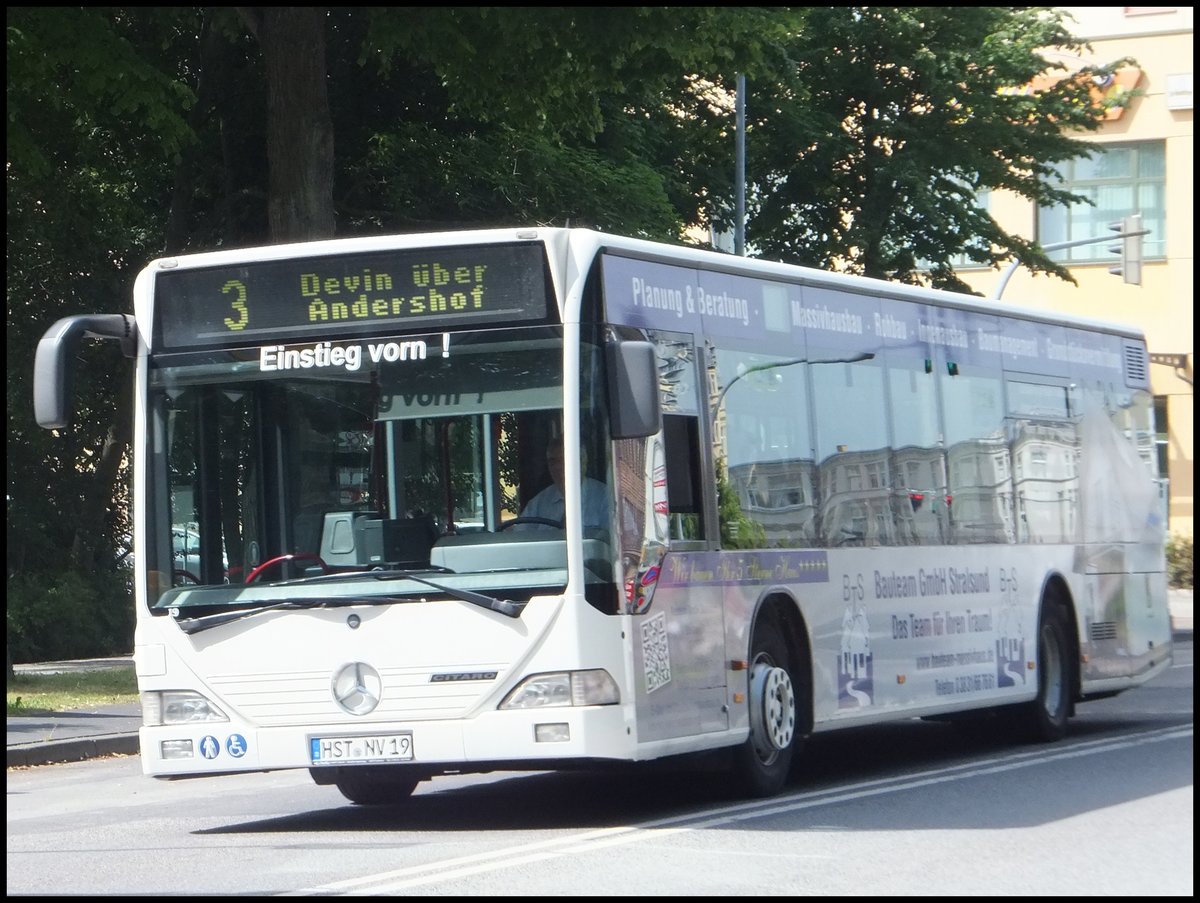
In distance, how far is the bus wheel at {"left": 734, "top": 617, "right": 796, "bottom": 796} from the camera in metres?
11.4

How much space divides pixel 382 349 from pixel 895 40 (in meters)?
24.8

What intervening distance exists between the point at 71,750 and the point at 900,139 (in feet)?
68.2

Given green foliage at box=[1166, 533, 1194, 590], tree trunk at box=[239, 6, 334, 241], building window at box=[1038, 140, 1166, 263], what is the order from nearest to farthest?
tree trunk at box=[239, 6, 334, 241] < green foliage at box=[1166, 533, 1194, 590] < building window at box=[1038, 140, 1166, 263]

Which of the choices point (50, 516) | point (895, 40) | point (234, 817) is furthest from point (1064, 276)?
point (234, 817)

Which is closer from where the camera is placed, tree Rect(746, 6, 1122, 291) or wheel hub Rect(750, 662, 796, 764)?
wheel hub Rect(750, 662, 796, 764)

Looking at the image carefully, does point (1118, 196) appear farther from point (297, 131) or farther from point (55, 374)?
point (55, 374)

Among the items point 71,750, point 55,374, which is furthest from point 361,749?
point 71,750

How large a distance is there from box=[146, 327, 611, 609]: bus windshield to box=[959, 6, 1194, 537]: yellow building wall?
35567mm

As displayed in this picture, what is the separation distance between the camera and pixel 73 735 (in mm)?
17141

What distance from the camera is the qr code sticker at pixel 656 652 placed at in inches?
407

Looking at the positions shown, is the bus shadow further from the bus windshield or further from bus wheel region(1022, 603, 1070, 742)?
the bus windshield

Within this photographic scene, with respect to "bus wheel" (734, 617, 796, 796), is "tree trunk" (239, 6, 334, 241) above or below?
above

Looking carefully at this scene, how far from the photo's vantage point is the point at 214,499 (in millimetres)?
10648

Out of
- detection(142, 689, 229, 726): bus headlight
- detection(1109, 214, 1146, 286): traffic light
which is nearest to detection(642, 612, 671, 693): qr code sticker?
detection(142, 689, 229, 726): bus headlight
